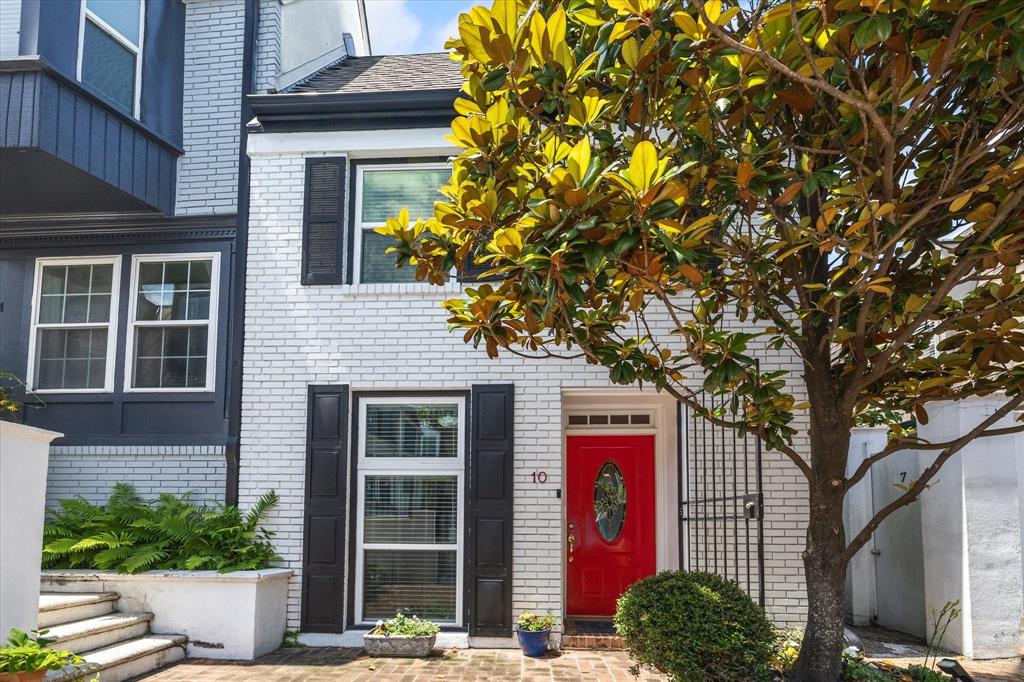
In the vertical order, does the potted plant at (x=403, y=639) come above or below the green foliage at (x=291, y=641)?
above

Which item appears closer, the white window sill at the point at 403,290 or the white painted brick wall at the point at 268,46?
the white window sill at the point at 403,290

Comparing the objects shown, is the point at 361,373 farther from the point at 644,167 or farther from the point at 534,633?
the point at 644,167

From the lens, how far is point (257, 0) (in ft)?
30.8

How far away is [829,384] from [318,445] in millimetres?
5150

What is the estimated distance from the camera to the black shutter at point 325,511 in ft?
26.4

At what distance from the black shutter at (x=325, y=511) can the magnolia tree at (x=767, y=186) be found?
3.90 m

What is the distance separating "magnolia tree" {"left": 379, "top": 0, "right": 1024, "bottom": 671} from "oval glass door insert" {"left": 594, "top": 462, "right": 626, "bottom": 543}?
413 centimetres

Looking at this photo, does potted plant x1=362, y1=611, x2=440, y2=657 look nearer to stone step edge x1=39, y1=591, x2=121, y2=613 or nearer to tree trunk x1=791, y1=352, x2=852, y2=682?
stone step edge x1=39, y1=591, x2=121, y2=613

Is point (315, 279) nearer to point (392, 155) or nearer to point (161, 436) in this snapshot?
point (392, 155)

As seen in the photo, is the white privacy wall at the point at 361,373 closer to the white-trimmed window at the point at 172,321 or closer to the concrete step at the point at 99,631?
the white-trimmed window at the point at 172,321

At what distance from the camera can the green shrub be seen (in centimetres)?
480

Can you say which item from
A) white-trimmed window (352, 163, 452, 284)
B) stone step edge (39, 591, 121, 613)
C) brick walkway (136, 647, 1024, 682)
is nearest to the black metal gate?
brick walkway (136, 647, 1024, 682)

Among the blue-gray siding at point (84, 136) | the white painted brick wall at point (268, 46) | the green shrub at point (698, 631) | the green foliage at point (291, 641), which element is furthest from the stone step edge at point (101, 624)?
the white painted brick wall at point (268, 46)

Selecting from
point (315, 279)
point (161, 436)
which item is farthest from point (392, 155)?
point (161, 436)
